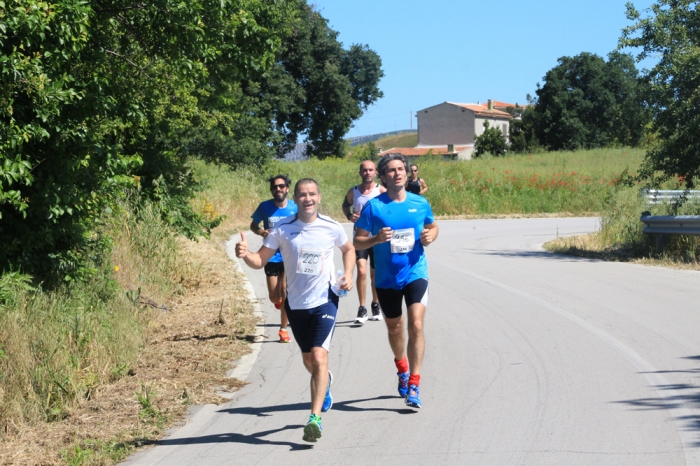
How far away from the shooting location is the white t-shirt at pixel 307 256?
6477mm

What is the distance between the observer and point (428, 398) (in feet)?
23.7

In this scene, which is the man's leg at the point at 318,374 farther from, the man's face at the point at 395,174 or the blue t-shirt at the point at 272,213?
the blue t-shirt at the point at 272,213

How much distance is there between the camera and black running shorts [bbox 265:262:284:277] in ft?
33.4

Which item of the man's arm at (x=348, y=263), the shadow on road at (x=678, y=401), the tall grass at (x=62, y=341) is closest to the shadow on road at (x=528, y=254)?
the tall grass at (x=62, y=341)

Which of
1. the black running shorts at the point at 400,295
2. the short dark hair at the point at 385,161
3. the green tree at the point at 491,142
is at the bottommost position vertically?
the black running shorts at the point at 400,295

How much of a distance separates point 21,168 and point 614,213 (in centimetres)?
1666

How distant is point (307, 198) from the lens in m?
6.50

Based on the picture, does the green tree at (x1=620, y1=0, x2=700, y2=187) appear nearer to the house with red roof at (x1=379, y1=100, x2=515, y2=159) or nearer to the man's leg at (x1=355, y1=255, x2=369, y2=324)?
the man's leg at (x1=355, y1=255, x2=369, y2=324)

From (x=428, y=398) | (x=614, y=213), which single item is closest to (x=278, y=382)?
(x=428, y=398)

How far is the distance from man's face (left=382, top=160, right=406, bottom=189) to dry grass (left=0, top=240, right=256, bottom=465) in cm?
238

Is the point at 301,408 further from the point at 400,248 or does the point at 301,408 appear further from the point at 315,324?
the point at 400,248

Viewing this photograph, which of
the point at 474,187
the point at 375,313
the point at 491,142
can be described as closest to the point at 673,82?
the point at 375,313

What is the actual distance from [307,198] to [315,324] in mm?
942

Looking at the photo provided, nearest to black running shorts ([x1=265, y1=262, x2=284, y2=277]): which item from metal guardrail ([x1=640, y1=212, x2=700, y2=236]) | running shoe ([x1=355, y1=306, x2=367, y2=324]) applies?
running shoe ([x1=355, y1=306, x2=367, y2=324])
